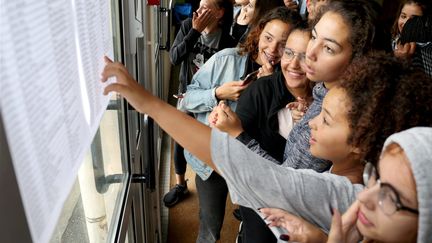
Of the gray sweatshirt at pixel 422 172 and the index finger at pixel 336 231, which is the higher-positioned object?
the gray sweatshirt at pixel 422 172

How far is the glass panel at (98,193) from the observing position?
33.9 inches

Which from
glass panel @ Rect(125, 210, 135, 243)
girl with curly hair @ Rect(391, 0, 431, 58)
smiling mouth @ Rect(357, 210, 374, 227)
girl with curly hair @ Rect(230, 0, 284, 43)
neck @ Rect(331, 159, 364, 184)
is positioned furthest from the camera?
girl with curly hair @ Rect(391, 0, 431, 58)

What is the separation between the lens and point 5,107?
33 cm

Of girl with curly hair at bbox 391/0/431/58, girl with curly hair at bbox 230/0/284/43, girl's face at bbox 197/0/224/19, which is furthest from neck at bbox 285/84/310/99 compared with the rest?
girl with curly hair at bbox 391/0/431/58

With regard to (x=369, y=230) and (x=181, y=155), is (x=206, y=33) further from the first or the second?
(x=369, y=230)

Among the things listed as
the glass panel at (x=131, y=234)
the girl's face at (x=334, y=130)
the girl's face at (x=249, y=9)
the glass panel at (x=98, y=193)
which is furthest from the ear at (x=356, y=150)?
the girl's face at (x=249, y=9)

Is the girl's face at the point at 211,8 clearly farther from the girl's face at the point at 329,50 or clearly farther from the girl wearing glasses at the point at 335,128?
the girl wearing glasses at the point at 335,128

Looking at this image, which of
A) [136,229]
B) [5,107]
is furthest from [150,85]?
[5,107]

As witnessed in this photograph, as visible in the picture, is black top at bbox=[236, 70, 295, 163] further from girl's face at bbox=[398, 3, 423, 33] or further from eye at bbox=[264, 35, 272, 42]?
girl's face at bbox=[398, 3, 423, 33]

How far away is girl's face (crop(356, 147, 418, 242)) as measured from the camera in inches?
24.7

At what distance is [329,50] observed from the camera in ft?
3.68

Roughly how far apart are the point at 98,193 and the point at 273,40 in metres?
0.91

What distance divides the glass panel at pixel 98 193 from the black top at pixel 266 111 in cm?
48

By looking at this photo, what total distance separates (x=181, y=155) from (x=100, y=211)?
1.33 m
